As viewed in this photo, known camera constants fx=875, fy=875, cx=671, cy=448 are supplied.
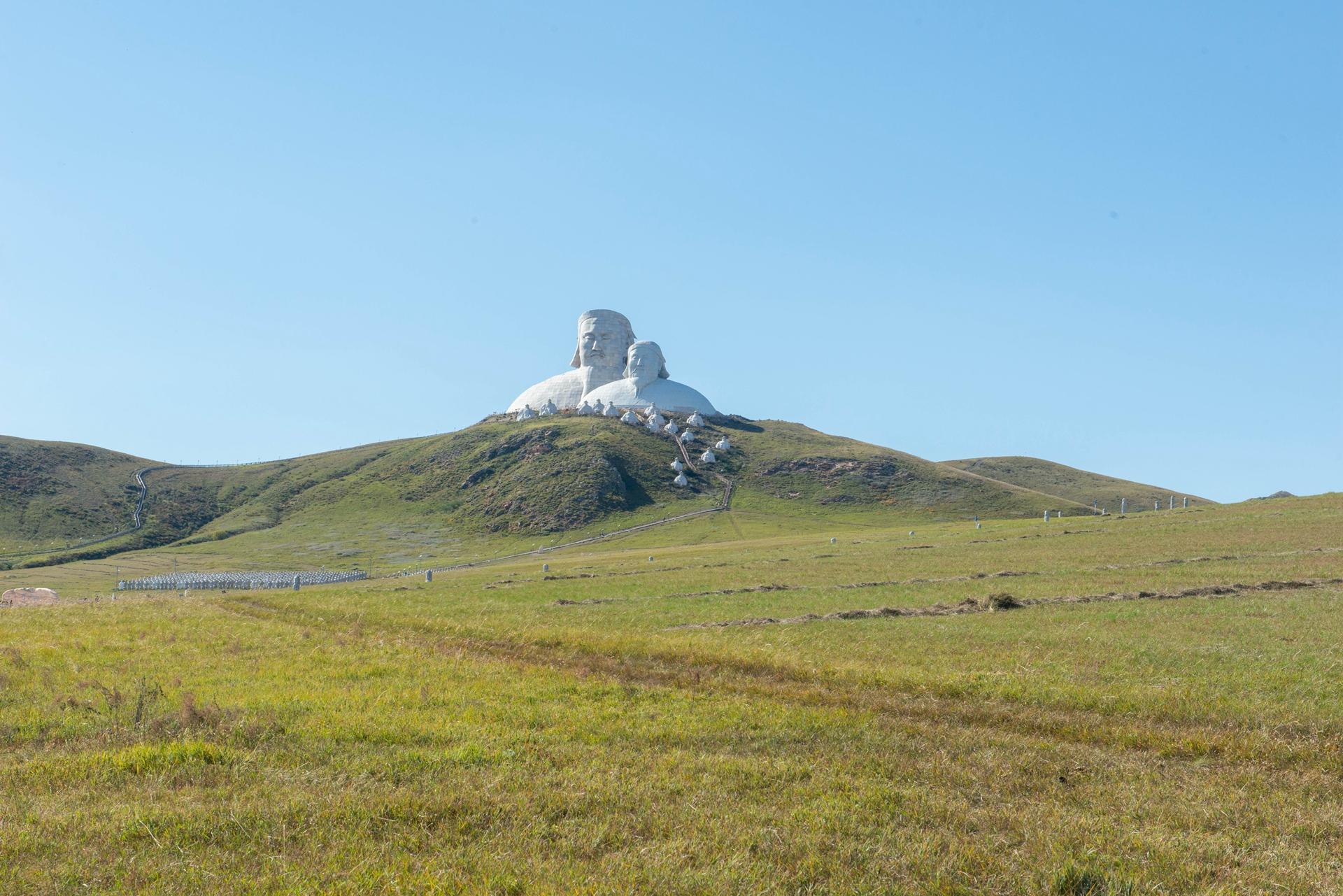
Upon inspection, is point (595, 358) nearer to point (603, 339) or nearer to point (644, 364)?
point (603, 339)

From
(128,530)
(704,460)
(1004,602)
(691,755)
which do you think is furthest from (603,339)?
(691,755)

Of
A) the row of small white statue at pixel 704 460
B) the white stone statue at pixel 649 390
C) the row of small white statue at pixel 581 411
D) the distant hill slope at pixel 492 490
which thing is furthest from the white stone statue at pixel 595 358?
the row of small white statue at pixel 704 460

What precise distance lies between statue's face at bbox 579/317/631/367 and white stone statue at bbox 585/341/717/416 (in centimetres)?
530

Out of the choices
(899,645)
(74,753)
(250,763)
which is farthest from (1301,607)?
(74,753)

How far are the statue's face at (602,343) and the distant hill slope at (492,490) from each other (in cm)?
3210

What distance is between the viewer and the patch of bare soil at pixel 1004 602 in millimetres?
29688

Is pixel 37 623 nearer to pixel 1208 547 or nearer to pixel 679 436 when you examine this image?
pixel 1208 547

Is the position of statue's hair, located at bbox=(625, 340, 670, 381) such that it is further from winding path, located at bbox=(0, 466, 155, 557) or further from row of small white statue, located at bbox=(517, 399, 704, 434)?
winding path, located at bbox=(0, 466, 155, 557)

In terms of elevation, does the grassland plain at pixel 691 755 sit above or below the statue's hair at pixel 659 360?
below

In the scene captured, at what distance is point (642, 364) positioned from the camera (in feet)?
614

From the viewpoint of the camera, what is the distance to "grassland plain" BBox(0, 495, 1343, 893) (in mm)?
9133

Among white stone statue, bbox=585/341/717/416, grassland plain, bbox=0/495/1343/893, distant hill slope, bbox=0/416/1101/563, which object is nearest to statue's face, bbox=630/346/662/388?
white stone statue, bbox=585/341/717/416

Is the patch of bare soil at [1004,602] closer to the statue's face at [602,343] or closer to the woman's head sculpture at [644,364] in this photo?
the woman's head sculpture at [644,364]

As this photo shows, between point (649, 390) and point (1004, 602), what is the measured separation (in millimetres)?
155922
